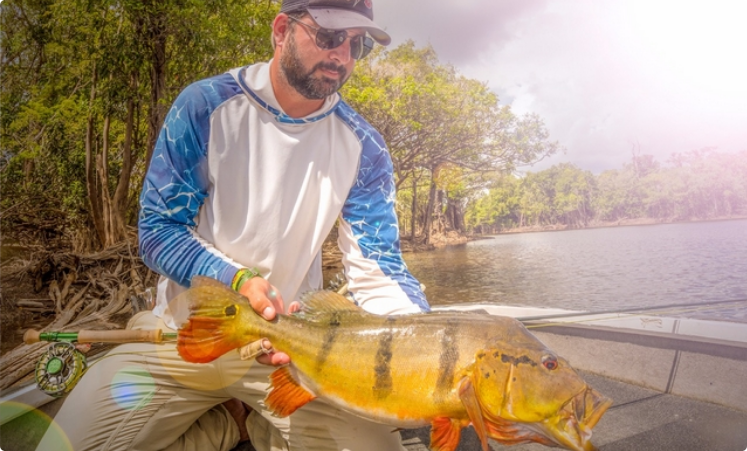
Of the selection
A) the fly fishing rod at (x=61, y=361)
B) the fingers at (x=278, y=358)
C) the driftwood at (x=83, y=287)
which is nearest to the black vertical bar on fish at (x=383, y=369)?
the fingers at (x=278, y=358)

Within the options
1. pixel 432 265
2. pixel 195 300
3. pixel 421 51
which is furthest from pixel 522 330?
pixel 432 265

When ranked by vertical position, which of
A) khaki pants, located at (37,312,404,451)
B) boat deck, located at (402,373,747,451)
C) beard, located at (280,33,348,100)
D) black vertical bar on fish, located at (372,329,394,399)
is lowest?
boat deck, located at (402,373,747,451)

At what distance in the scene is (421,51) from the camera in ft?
7.30

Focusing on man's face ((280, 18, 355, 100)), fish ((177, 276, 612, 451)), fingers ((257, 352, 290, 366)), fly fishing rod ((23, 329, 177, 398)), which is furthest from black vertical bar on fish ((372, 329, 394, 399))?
fly fishing rod ((23, 329, 177, 398))

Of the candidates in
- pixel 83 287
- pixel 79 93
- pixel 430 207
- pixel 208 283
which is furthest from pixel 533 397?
pixel 83 287

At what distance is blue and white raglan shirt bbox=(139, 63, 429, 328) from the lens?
131 cm

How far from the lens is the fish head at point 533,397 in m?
0.89

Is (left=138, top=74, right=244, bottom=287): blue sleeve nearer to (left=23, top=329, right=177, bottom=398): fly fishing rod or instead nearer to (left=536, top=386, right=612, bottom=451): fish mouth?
(left=23, top=329, right=177, bottom=398): fly fishing rod

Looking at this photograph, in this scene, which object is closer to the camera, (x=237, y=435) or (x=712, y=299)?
(x=237, y=435)

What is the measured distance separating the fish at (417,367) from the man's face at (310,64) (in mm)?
731

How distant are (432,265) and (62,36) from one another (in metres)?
2.68

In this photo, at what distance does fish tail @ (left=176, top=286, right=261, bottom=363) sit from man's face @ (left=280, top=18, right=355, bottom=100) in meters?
0.77

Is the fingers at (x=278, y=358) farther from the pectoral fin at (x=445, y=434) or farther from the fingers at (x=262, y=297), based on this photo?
the pectoral fin at (x=445, y=434)

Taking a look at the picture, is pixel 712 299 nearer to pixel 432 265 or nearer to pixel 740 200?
pixel 740 200
